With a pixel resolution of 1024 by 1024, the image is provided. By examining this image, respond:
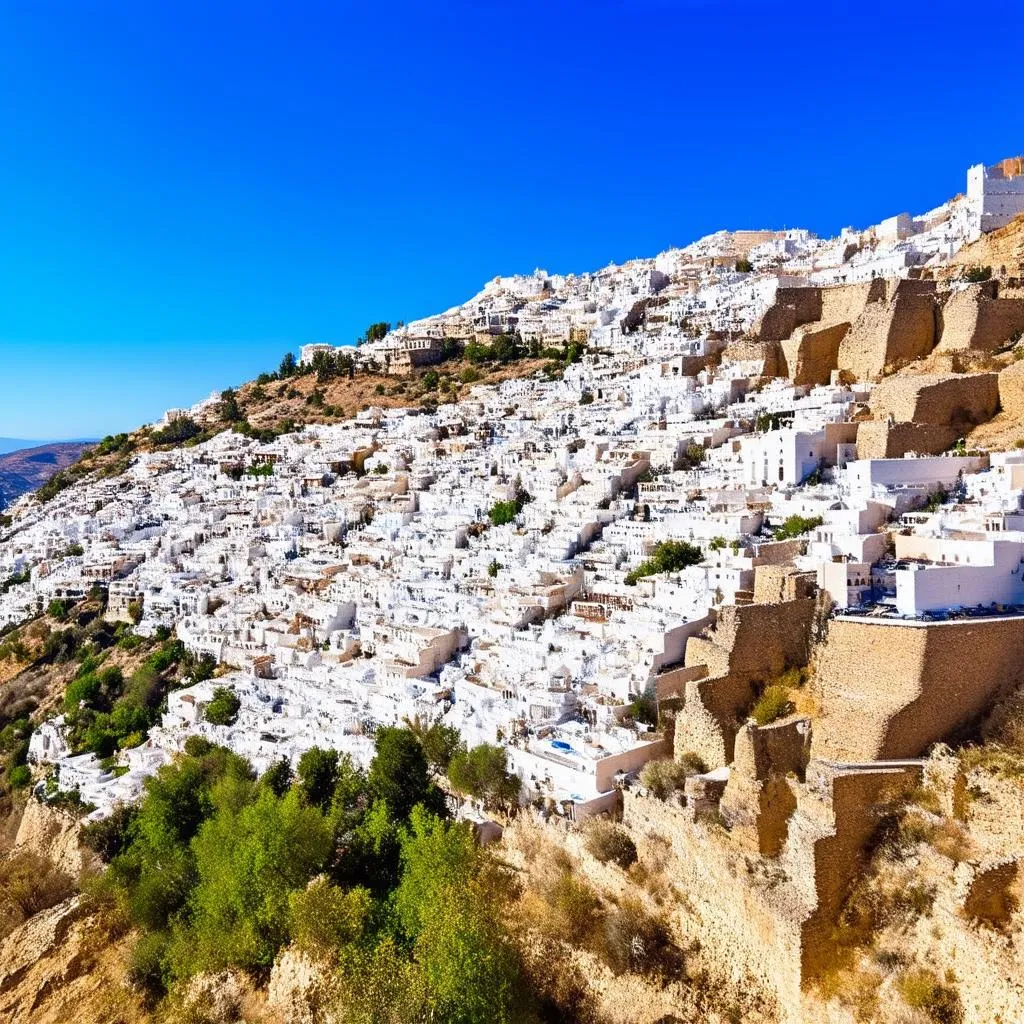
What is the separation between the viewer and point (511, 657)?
46.3ft

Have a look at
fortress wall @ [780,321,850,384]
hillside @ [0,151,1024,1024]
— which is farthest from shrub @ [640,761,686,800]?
fortress wall @ [780,321,850,384]

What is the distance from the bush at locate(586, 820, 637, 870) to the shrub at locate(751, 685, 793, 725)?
1799 mm

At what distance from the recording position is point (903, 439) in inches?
629

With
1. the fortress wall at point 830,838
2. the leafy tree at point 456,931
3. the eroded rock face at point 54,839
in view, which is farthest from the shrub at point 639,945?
the eroded rock face at point 54,839

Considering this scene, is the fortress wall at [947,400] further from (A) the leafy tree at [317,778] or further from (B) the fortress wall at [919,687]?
(A) the leafy tree at [317,778]

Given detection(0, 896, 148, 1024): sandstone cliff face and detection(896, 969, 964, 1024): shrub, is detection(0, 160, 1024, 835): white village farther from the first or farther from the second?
detection(896, 969, 964, 1024): shrub

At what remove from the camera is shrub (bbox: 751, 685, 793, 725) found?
9578 mm

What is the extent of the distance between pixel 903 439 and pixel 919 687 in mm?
8572

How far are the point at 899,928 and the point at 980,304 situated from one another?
15929 millimetres

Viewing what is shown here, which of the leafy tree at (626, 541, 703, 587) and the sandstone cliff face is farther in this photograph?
the leafy tree at (626, 541, 703, 587)

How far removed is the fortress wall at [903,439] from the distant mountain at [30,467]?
78306 mm

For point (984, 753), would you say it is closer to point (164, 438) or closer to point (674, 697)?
point (674, 697)

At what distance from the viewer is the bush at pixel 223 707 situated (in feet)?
51.7

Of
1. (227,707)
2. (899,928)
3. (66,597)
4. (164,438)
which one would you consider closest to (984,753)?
(899,928)
